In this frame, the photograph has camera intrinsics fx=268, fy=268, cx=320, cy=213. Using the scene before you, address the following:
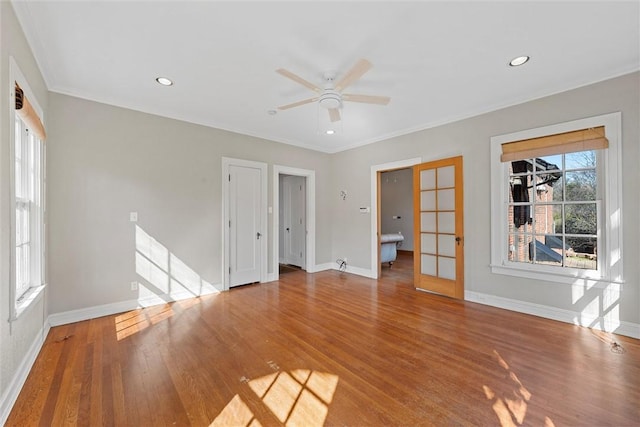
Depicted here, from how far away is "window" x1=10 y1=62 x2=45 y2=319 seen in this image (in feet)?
6.81

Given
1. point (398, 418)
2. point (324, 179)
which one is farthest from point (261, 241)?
point (398, 418)

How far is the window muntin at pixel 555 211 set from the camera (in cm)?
314

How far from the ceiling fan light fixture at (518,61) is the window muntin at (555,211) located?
1359 millimetres

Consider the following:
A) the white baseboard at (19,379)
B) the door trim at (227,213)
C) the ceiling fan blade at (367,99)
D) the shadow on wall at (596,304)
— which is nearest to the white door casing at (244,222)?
the door trim at (227,213)

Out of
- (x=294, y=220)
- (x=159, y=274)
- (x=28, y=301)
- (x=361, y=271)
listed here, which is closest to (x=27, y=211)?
(x=28, y=301)

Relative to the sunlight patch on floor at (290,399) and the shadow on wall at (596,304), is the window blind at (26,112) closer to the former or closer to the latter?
the sunlight patch on floor at (290,399)

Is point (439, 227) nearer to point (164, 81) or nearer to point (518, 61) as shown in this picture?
point (518, 61)

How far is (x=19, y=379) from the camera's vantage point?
6.68 feet

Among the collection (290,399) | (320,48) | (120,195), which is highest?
(320,48)

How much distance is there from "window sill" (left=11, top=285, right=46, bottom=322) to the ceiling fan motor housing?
3171mm

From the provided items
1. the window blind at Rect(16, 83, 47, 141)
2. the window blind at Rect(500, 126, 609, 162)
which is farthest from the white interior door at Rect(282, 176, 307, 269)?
the window blind at Rect(16, 83, 47, 141)

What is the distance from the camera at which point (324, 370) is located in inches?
88.5

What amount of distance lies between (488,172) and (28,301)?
5.40 meters

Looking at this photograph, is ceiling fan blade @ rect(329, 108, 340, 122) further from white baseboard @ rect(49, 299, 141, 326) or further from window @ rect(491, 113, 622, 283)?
white baseboard @ rect(49, 299, 141, 326)
